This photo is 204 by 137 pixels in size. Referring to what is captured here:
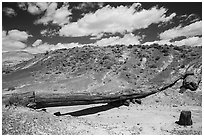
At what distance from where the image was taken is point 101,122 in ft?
33.0

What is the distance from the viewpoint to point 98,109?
1249 centimetres

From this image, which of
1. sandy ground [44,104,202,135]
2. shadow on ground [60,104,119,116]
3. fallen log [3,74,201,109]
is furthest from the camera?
shadow on ground [60,104,119,116]

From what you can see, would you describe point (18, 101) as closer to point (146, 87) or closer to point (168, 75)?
point (146, 87)

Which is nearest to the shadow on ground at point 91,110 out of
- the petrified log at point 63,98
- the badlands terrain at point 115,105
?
the badlands terrain at point 115,105

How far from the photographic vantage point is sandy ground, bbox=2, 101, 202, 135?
26.7 ft

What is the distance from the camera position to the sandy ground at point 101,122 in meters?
8.15

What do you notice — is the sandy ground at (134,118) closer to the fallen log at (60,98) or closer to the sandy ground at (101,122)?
the sandy ground at (101,122)

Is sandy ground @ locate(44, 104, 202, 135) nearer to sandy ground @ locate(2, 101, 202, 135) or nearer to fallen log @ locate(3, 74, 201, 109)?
sandy ground @ locate(2, 101, 202, 135)

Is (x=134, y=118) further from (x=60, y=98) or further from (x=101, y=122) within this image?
(x=60, y=98)

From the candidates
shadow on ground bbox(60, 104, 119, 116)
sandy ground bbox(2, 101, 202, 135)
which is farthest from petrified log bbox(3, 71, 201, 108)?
sandy ground bbox(2, 101, 202, 135)

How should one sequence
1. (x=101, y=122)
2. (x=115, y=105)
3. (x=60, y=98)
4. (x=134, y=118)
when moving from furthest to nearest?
(x=115, y=105), (x=60, y=98), (x=134, y=118), (x=101, y=122)

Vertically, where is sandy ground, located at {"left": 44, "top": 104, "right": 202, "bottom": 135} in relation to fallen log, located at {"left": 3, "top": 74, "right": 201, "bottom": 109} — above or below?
below

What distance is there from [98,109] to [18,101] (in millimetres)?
4512

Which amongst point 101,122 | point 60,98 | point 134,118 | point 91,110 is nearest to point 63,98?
point 60,98
